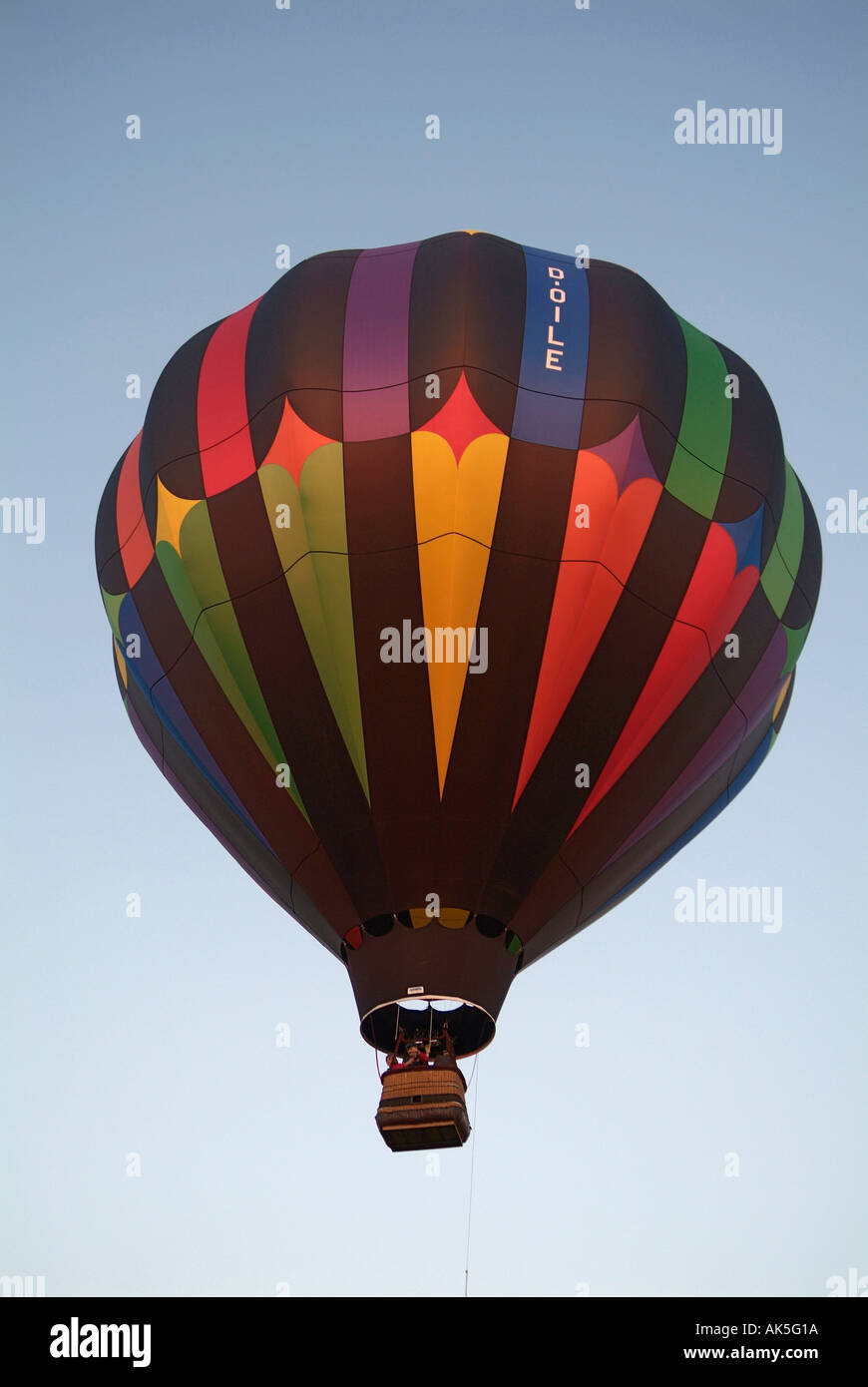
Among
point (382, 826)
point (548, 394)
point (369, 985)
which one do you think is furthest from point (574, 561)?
point (369, 985)

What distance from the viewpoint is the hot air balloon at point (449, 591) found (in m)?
14.4

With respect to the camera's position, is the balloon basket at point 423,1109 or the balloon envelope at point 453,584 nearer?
the balloon basket at point 423,1109

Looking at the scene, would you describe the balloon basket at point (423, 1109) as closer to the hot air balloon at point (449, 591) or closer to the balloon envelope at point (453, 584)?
the hot air balloon at point (449, 591)

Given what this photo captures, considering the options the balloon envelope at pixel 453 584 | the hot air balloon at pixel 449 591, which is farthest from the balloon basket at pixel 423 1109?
the balloon envelope at pixel 453 584

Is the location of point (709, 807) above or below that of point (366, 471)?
below

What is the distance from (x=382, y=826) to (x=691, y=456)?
3272mm

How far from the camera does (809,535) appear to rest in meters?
16.3

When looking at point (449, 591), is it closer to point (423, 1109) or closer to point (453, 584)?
point (453, 584)

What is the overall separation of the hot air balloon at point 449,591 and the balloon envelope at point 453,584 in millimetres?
20

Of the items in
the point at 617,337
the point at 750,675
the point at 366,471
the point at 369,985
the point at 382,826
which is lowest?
the point at 369,985

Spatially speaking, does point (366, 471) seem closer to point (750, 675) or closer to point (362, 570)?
point (362, 570)

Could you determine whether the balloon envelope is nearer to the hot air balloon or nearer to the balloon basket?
the hot air balloon

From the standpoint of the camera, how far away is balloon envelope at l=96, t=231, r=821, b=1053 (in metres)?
14.4

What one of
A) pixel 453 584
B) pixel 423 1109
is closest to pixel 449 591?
pixel 453 584
